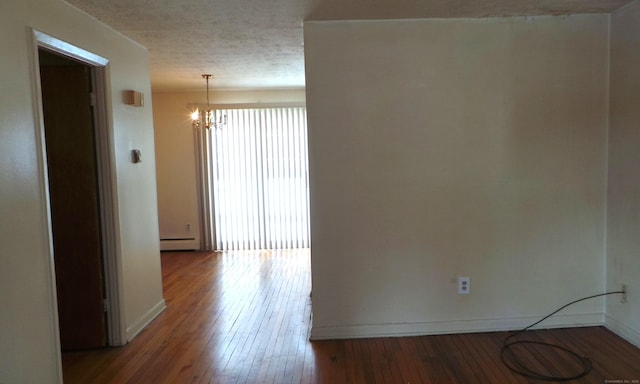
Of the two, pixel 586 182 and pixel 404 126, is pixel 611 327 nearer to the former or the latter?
pixel 586 182

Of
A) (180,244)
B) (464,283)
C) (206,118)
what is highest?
(206,118)

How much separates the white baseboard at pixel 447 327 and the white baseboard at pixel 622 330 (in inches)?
2.0

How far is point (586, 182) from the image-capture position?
3055 mm

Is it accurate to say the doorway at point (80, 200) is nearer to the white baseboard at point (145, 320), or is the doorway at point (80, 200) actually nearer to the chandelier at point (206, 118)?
the white baseboard at point (145, 320)

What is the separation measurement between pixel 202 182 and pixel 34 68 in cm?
417

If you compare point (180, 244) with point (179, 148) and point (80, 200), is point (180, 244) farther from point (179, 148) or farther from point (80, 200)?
point (80, 200)

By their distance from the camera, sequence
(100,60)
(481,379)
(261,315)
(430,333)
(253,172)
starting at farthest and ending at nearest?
(253,172), (261,315), (430,333), (100,60), (481,379)

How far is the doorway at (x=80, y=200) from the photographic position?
2904mm

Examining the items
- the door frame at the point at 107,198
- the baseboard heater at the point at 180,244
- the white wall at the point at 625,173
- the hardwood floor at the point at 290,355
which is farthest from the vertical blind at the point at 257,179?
the white wall at the point at 625,173

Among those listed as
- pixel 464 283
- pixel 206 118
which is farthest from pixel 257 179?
pixel 464 283

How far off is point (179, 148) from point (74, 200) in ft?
11.2

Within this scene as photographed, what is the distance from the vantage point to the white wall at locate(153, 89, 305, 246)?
6.19 metres

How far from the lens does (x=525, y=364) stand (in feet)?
8.54

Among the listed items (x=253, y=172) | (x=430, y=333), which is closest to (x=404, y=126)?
(x=430, y=333)
